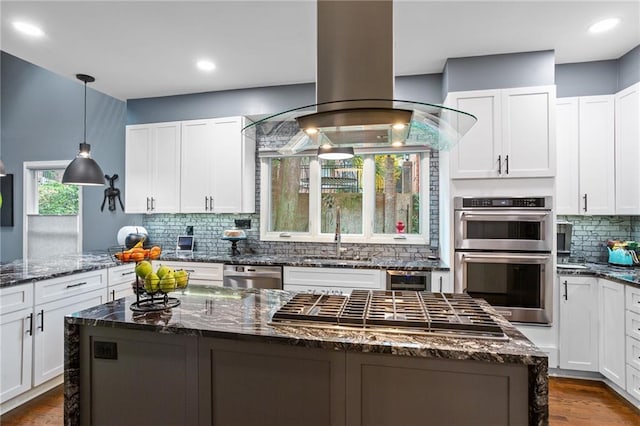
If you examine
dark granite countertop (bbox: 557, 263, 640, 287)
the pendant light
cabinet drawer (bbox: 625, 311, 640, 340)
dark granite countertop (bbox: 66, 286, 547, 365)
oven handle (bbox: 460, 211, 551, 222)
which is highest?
the pendant light

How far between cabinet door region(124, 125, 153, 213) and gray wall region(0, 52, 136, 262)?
0.45 meters

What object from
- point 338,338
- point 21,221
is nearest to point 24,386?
point 338,338

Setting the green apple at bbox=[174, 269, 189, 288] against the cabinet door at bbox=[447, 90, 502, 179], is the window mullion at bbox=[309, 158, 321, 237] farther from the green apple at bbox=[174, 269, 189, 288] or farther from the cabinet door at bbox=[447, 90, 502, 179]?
A: the green apple at bbox=[174, 269, 189, 288]

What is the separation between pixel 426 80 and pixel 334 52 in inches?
94.9

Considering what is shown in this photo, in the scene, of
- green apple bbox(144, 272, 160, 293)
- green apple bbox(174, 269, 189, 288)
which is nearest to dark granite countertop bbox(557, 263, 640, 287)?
green apple bbox(174, 269, 189, 288)

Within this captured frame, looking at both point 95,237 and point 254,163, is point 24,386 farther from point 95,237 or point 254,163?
point 254,163

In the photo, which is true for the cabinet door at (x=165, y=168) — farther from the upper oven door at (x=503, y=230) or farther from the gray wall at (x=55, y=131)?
the upper oven door at (x=503, y=230)

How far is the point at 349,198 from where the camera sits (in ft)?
13.2

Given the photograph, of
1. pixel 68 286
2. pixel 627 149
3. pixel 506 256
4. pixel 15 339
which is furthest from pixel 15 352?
pixel 627 149

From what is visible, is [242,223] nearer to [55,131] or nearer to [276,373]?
[276,373]

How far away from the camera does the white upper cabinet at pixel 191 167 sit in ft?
12.8

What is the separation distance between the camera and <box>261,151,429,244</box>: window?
3.84 meters

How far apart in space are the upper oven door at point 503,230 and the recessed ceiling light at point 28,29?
3705 mm

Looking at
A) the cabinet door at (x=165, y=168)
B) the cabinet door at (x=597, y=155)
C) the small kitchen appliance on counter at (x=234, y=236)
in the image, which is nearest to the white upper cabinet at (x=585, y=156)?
the cabinet door at (x=597, y=155)
